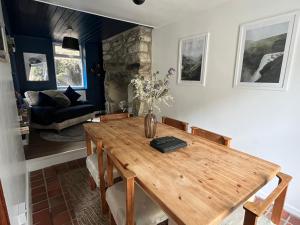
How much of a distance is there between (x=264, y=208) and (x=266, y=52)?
1.51 meters

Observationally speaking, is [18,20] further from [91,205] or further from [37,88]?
[91,205]

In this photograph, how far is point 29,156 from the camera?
2418 millimetres

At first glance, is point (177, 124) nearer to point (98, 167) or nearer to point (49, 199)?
point (98, 167)

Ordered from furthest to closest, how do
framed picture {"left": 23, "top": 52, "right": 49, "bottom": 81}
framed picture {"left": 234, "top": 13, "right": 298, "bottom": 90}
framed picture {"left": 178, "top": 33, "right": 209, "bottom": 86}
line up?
framed picture {"left": 23, "top": 52, "right": 49, "bottom": 81} < framed picture {"left": 178, "top": 33, "right": 209, "bottom": 86} < framed picture {"left": 234, "top": 13, "right": 298, "bottom": 90}

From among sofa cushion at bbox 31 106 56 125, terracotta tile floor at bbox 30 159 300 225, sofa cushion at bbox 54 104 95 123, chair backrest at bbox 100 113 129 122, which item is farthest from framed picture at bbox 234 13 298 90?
sofa cushion at bbox 31 106 56 125

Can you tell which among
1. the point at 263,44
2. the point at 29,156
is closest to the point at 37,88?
the point at 29,156

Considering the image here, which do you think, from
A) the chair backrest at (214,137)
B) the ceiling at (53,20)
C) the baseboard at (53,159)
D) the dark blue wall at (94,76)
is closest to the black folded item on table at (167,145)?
the chair backrest at (214,137)

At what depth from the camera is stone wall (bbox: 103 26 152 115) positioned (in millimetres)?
3049

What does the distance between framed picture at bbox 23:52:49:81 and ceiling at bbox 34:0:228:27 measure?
3153 millimetres

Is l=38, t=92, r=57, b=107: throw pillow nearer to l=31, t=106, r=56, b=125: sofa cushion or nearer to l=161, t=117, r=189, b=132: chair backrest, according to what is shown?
l=31, t=106, r=56, b=125: sofa cushion

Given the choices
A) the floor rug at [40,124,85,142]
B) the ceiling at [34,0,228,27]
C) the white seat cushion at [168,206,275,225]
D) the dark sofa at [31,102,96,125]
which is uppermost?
the ceiling at [34,0,228,27]

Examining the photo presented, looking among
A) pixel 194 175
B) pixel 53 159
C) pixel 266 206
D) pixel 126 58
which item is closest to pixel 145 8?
pixel 126 58

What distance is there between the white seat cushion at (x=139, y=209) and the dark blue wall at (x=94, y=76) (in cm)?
472

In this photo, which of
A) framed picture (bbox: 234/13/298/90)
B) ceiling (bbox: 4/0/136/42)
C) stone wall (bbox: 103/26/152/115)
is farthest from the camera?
stone wall (bbox: 103/26/152/115)
